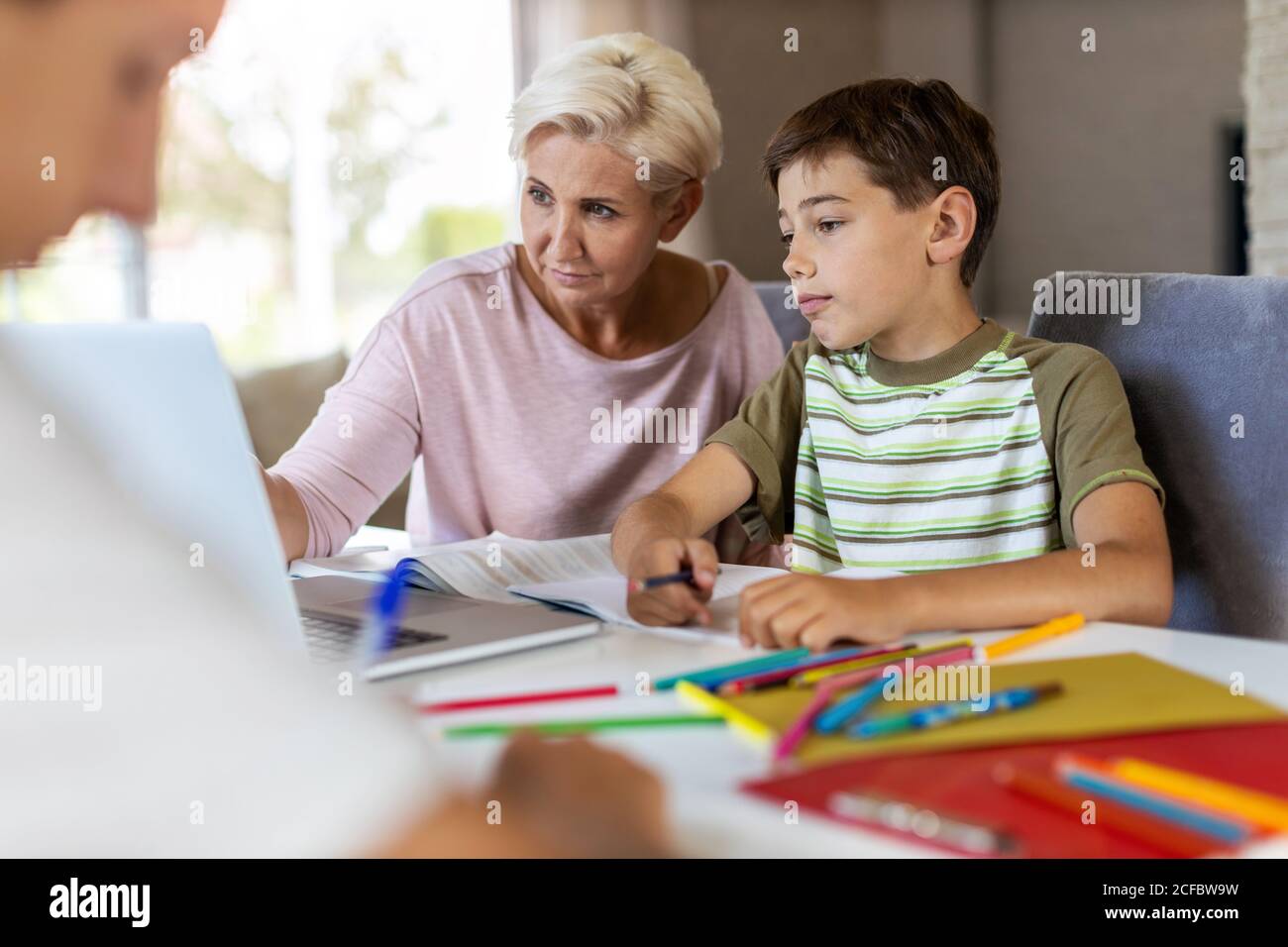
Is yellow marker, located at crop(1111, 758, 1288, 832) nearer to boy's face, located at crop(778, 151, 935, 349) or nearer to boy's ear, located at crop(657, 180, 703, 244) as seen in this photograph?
boy's face, located at crop(778, 151, 935, 349)

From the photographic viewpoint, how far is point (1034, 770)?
1.90 ft

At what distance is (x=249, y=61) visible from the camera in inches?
160

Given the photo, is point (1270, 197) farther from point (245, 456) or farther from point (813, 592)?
point (245, 456)

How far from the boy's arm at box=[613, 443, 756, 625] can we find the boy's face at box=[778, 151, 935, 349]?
0.57 ft

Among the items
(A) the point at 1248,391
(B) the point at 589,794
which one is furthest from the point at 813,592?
(A) the point at 1248,391

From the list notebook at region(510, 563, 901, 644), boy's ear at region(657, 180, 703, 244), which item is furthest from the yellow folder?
boy's ear at region(657, 180, 703, 244)

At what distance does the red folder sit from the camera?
0.51m

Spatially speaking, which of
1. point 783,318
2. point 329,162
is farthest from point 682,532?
point 329,162

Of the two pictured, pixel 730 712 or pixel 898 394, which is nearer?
pixel 730 712

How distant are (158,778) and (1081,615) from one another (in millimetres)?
677

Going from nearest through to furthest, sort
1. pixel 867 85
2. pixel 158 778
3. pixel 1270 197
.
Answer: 1. pixel 158 778
2. pixel 867 85
3. pixel 1270 197

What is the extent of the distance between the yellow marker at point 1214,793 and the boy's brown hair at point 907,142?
2.82ft

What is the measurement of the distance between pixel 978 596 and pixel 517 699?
1.12 feet

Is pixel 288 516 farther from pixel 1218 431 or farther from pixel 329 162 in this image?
pixel 329 162
